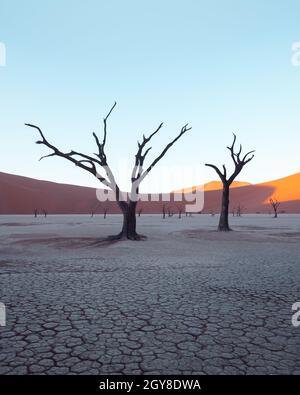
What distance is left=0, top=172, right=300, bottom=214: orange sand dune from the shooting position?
311ft

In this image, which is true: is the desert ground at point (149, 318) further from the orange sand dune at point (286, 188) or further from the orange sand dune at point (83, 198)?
the orange sand dune at point (286, 188)

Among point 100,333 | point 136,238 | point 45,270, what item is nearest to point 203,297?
point 100,333

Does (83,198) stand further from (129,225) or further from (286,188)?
(129,225)

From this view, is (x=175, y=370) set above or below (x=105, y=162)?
below

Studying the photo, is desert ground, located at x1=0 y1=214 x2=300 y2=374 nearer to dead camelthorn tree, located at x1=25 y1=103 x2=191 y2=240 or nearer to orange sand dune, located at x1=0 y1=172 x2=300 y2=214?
dead camelthorn tree, located at x1=25 y1=103 x2=191 y2=240

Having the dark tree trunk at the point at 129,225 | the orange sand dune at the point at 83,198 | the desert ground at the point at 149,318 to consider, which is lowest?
the desert ground at the point at 149,318

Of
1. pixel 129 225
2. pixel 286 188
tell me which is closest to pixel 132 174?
pixel 129 225

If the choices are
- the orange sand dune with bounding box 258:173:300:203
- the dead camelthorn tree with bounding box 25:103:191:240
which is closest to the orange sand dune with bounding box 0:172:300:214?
the orange sand dune with bounding box 258:173:300:203

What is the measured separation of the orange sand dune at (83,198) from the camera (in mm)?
94812

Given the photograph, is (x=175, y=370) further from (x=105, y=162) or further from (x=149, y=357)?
(x=105, y=162)

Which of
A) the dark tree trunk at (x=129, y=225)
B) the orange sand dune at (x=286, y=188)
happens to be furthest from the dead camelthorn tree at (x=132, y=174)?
the orange sand dune at (x=286, y=188)

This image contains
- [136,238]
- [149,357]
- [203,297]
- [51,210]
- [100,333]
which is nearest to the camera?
[149,357]
